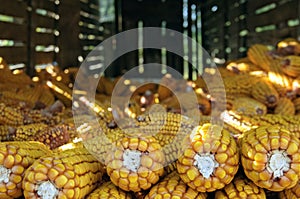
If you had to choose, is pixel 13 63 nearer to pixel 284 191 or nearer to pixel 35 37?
pixel 35 37

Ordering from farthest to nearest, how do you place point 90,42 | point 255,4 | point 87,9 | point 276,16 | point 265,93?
point 87,9, point 90,42, point 255,4, point 276,16, point 265,93

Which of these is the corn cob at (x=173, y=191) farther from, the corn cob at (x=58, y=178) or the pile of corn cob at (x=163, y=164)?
the corn cob at (x=58, y=178)

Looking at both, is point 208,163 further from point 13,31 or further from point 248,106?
point 13,31

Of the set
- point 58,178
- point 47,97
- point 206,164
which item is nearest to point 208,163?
point 206,164

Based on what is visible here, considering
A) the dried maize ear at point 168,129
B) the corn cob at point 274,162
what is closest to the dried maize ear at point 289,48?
the dried maize ear at point 168,129

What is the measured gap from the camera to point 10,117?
2312 mm

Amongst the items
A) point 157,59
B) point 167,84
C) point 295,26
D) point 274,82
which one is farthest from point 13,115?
point 157,59

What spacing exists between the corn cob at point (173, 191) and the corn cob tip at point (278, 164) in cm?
24

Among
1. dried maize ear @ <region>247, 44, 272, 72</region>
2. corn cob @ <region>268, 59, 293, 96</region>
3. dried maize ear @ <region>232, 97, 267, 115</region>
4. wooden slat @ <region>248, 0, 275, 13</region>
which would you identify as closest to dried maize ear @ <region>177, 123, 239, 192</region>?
dried maize ear @ <region>232, 97, 267, 115</region>

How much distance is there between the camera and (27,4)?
12.7ft

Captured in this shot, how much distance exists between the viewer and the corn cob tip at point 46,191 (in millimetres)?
1232

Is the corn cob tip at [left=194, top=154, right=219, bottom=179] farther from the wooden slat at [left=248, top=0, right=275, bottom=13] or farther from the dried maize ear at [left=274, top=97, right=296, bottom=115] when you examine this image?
the wooden slat at [left=248, top=0, right=275, bottom=13]

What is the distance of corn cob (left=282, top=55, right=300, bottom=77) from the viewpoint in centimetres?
303

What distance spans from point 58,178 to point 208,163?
1.47ft
